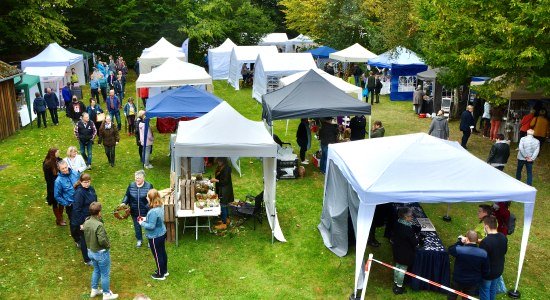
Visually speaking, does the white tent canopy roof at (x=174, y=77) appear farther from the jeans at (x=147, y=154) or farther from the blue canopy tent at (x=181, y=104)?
the jeans at (x=147, y=154)

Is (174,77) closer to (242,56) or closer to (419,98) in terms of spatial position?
(419,98)

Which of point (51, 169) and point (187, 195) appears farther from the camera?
point (51, 169)

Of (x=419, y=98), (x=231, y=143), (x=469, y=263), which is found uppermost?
(x=231, y=143)

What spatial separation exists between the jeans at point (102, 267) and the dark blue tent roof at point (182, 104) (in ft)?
19.4

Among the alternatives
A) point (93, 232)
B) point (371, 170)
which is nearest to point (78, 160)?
point (93, 232)

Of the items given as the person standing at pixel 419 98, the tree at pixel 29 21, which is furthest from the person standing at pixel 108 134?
the tree at pixel 29 21

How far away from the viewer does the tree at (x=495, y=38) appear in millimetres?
10750

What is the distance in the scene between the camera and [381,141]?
8.30m

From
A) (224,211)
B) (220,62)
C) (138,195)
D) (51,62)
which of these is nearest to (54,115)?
(51,62)

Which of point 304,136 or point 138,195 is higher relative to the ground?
point 138,195

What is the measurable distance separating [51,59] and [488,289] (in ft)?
66.0

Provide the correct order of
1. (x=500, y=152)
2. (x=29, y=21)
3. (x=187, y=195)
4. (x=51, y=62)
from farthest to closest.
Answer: (x=29, y=21)
(x=51, y=62)
(x=500, y=152)
(x=187, y=195)

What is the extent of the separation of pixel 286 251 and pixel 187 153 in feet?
7.96

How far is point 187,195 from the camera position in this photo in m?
8.65
